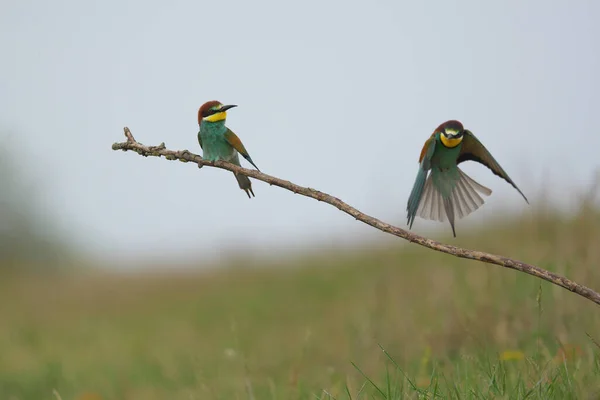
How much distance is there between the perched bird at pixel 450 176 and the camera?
260 centimetres

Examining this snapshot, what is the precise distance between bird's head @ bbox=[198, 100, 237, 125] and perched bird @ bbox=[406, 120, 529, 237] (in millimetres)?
962

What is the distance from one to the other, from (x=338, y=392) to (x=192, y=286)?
6968mm

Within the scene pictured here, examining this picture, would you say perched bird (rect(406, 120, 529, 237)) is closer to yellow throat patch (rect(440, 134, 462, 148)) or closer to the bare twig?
yellow throat patch (rect(440, 134, 462, 148))

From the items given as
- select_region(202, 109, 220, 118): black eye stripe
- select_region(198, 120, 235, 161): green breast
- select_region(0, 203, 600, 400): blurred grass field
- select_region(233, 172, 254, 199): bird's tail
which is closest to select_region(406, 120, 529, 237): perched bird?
select_region(0, 203, 600, 400): blurred grass field

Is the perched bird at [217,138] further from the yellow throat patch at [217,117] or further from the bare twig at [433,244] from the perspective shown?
the bare twig at [433,244]

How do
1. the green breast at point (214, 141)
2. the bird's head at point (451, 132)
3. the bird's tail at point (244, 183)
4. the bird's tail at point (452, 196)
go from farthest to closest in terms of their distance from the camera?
the green breast at point (214, 141)
the bird's tail at point (244, 183)
the bird's tail at point (452, 196)
the bird's head at point (451, 132)

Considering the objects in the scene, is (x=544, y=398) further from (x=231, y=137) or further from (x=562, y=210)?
(x=562, y=210)

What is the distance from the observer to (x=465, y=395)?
2.47 metres

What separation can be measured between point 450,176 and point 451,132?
319 mm

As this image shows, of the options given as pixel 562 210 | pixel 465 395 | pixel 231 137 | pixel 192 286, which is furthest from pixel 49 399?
pixel 192 286

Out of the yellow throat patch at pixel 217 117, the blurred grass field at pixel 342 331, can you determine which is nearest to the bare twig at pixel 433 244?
the blurred grass field at pixel 342 331

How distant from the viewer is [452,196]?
2.80m

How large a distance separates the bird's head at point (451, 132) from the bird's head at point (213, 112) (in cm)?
105

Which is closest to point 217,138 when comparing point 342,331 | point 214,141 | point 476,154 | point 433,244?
point 214,141
